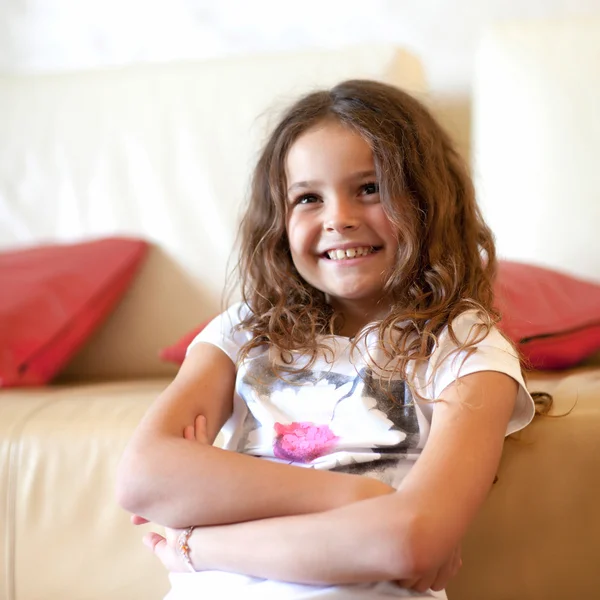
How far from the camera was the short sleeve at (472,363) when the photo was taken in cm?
91

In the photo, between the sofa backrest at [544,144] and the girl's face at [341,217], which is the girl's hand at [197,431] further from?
the sofa backrest at [544,144]

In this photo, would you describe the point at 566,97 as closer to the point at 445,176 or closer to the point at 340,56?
the point at 340,56

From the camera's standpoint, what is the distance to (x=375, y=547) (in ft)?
2.53

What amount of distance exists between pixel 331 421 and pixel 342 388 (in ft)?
0.14

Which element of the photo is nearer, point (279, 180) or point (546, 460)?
point (546, 460)

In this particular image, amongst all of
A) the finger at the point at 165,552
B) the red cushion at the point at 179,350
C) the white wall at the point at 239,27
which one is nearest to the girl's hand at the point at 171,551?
the finger at the point at 165,552

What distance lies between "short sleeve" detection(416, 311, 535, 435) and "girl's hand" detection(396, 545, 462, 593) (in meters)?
0.17

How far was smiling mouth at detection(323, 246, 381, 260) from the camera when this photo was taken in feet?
3.36

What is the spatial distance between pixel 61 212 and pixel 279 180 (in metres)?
0.83

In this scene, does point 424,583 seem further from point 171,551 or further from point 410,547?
point 171,551

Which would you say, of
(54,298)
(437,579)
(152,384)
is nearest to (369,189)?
(437,579)

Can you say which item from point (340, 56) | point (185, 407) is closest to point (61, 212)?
point (340, 56)

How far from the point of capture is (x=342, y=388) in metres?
0.98

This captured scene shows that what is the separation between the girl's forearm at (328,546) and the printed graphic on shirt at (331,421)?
13 centimetres
